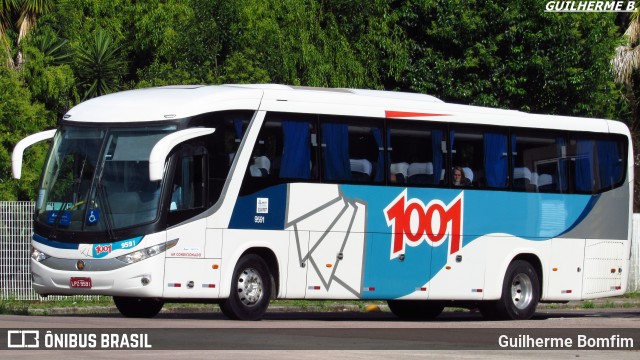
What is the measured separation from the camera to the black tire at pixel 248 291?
20438 millimetres

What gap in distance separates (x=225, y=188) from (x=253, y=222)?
2.55ft

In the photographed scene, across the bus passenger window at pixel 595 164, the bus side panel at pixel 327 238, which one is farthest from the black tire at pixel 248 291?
the bus passenger window at pixel 595 164

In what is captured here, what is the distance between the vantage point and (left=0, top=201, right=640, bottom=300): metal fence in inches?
1088

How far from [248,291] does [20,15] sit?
71.2ft

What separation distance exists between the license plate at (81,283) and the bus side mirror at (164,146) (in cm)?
171

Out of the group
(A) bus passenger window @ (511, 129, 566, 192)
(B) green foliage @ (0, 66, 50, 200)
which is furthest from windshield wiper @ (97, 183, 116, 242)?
(B) green foliage @ (0, 66, 50, 200)

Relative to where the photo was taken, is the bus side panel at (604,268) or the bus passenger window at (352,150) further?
the bus side panel at (604,268)

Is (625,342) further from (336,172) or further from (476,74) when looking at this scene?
(476,74)

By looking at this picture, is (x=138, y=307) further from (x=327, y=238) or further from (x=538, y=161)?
(x=538, y=161)

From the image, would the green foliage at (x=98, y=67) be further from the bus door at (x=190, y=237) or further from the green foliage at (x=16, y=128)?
the bus door at (x=190, y=237)

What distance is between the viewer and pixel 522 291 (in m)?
24.6

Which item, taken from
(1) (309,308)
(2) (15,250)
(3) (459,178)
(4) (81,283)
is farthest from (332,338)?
(2) (15,250)

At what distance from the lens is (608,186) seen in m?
25.9

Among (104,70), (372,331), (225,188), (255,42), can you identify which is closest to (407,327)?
(372,331)
